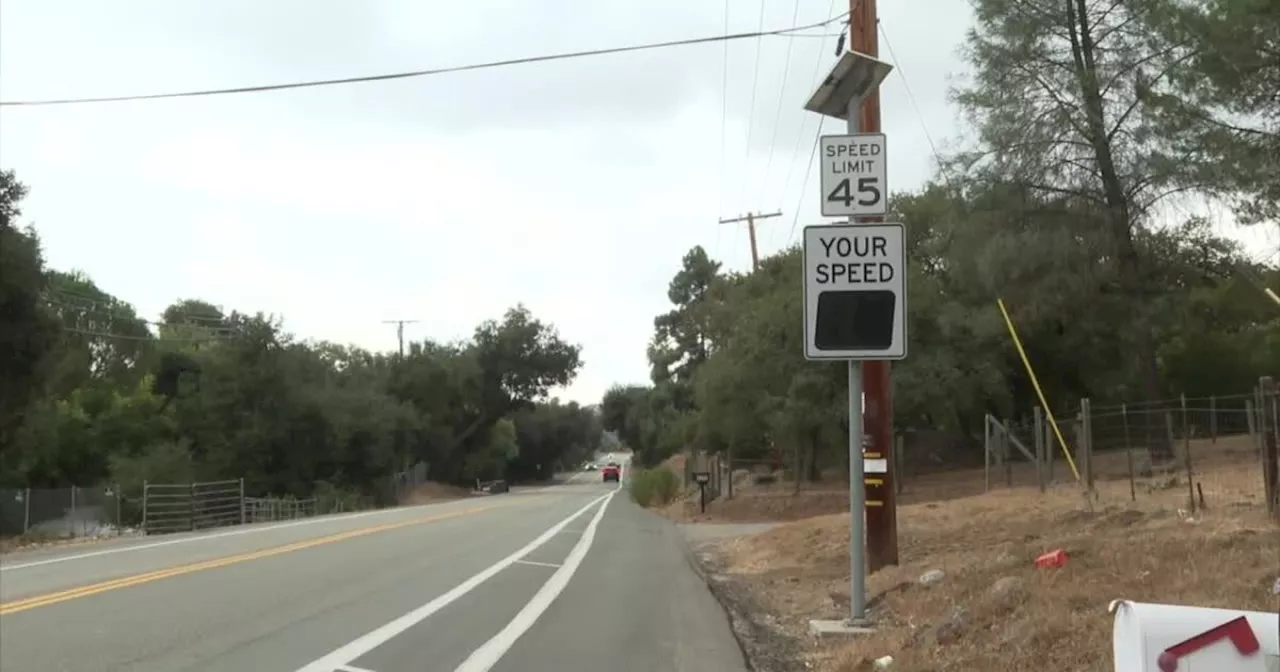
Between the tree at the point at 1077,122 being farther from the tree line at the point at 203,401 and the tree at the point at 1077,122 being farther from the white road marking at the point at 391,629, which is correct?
the tree line at the point at 203,401

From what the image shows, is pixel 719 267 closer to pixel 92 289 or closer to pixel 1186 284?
pixel 92 289

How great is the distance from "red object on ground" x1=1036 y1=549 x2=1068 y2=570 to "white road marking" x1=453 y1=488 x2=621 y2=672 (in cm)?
449

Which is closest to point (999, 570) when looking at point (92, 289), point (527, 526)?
point (527, 526)

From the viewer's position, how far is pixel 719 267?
3693 inches

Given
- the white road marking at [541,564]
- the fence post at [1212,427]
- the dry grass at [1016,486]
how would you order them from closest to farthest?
the dry grass at [1016,486] < the white road marking at [541,564] < the fence post at [1212,427]

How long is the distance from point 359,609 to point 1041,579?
7096 millimetres

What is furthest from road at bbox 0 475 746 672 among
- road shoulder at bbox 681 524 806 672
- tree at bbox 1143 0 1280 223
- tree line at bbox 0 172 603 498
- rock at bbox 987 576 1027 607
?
tree at bbox 1143 0 1280 223

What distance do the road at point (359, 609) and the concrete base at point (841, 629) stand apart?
2.51 ft

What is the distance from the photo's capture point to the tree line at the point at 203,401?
28.5 m

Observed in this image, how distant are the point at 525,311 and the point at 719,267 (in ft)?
87.1

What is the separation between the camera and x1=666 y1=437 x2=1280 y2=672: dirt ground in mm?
7363

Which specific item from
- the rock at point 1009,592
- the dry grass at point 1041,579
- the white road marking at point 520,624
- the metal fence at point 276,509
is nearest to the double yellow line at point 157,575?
the white road marking at point 520,624

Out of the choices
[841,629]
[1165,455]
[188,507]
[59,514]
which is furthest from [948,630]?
[188,507]

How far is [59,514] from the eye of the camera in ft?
115
